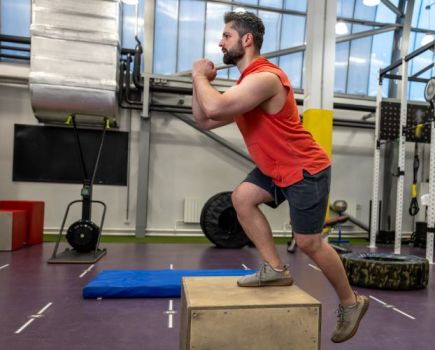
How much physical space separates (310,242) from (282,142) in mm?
458

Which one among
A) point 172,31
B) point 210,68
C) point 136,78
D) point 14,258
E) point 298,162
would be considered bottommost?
point 14,258

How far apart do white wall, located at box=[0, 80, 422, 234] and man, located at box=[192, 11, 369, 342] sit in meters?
5.47

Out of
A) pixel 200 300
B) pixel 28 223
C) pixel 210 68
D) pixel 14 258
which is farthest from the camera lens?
pixel 28 223

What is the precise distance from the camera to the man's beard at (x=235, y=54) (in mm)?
1679

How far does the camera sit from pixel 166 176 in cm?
715

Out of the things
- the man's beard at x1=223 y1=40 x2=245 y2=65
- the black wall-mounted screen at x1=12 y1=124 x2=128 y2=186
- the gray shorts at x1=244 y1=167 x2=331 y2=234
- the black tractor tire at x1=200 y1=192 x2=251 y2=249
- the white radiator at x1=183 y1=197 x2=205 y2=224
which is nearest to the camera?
the gray shorts at x1=244 y1=167 x2=331 y2=234

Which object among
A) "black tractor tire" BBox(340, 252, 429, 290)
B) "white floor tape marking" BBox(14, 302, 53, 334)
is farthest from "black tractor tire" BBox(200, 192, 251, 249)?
"white floor tape marking" BBox(14, 302, 53, 334)

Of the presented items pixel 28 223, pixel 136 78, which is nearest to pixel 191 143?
pixel 136 78

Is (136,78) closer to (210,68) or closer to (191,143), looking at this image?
(191,143)

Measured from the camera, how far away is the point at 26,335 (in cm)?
215

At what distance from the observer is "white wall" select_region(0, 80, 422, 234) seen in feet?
21.8

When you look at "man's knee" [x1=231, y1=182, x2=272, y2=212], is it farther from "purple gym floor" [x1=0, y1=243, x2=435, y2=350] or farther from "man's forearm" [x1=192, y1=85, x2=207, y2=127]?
"purple gym floor" [x1=0, y1=243, x2=435, y2=350]

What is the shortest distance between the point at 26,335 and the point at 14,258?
8.45 feet

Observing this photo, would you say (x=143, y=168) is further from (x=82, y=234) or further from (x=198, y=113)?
(x=198, y=113)
